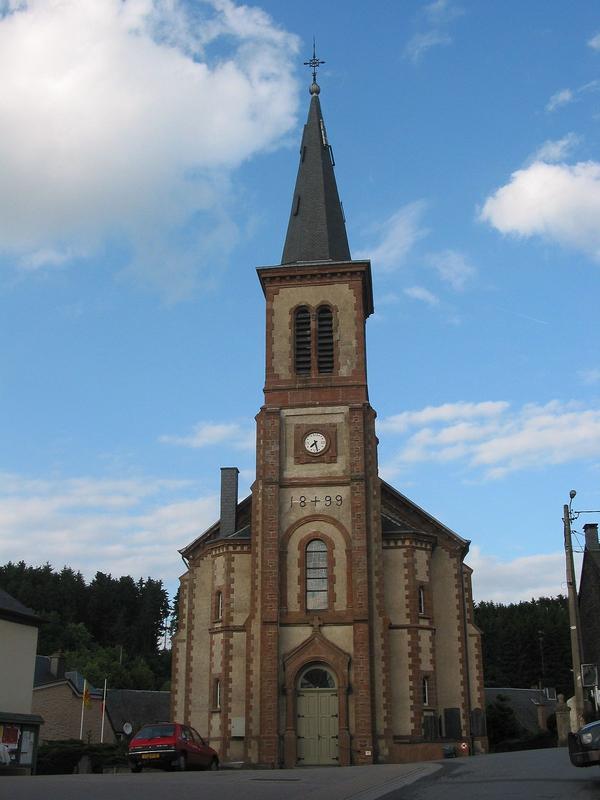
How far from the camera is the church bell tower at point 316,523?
33312 millimetres

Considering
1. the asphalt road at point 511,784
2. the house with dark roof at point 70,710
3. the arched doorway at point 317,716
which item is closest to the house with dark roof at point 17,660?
the asphalt road at point 511,784

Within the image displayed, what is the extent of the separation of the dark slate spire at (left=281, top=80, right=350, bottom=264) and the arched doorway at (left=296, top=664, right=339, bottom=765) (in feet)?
61.0

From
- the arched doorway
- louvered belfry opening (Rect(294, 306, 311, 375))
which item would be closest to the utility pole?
the arched doorway

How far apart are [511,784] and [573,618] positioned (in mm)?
13834

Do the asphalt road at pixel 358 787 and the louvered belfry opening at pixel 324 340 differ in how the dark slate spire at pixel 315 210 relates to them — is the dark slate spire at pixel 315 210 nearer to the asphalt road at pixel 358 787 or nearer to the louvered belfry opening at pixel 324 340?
the louvered belfry opening at pixel 324 340

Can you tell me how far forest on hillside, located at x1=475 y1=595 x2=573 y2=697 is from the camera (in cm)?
10312

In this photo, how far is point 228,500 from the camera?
39.8m

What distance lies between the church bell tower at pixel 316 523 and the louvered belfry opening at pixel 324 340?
5 centimetres

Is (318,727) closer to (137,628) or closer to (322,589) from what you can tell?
(322,589)

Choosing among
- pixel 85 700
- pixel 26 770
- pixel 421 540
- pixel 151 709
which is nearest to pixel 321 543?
pixel 421 540

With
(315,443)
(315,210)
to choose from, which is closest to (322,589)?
(315,443)

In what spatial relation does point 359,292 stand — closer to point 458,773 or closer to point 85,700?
point 458,773

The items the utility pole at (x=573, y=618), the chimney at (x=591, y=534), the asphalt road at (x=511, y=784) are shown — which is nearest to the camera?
the asphalt road at (x=511, y=784)

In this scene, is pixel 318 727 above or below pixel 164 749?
above
